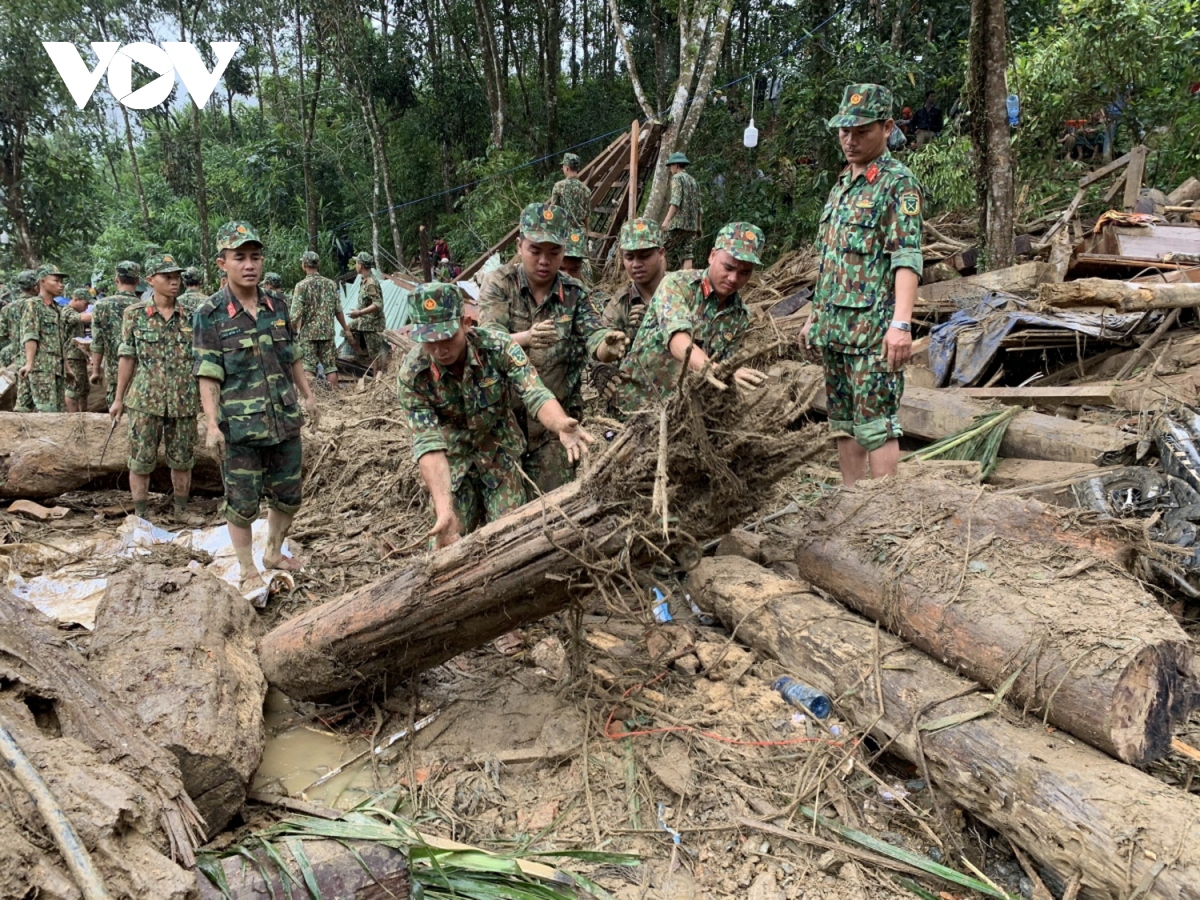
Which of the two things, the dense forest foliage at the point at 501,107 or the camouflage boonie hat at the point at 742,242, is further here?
the dense forest foliage at the point at 501,107

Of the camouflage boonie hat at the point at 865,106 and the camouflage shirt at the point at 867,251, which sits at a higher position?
the camouflage boonie hat at the point at 865,106

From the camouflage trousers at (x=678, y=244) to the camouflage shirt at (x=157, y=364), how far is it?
5626mm

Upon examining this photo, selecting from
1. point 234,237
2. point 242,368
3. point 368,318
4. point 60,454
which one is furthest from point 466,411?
point 368,318

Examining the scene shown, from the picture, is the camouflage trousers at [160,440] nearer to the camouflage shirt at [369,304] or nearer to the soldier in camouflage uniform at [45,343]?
the soldier in camouflage uniform at [45,343]

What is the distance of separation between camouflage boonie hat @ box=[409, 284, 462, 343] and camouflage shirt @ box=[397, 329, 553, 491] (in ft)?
0.79

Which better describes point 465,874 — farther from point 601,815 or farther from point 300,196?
point 300,196

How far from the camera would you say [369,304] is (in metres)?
12.5

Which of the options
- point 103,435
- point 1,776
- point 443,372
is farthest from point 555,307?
point 103,435

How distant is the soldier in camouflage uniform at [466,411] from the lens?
3.52 meters

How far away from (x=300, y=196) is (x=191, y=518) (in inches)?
721

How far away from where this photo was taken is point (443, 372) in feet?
12.5

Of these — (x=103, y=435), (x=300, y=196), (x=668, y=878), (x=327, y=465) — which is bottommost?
(x=668, y=878)

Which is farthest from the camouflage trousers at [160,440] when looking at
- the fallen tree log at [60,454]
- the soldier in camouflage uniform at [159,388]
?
the fallen tree log at [60,454]

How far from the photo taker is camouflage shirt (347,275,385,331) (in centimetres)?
1229
